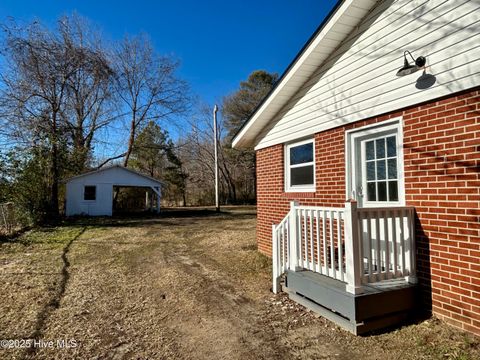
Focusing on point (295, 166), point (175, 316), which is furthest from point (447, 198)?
point (175, 316)

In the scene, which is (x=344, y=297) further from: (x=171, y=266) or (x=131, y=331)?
(x=171, y=266)

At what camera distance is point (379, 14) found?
14.3 feet

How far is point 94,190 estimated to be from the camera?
20.0 meters

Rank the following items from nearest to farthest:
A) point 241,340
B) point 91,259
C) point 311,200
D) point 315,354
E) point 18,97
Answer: point 315,354 < point 241,340 < point 311,200 < point 91,259 < point 18,97

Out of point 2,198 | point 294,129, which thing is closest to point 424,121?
point 294,129

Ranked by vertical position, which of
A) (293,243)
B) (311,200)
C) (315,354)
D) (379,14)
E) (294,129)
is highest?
(379,14)

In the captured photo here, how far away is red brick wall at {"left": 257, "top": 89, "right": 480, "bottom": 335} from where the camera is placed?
3164 mm

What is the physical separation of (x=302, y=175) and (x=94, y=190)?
700 inches

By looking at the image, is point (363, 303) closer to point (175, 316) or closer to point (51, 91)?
point (175, 316)

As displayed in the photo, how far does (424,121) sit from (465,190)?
0.96 meters

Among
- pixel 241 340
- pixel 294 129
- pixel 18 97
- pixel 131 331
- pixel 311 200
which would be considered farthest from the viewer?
pixel 18 97

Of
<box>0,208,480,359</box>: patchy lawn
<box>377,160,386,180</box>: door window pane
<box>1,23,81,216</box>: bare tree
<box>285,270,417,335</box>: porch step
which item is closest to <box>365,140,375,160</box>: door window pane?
<box>377,160,386,180</box>: door window pane

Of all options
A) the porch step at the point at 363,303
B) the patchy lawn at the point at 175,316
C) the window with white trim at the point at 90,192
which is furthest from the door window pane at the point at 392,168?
the window with white trim at the point at 90,192

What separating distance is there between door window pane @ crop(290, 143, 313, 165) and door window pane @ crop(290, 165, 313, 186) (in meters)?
0.14
